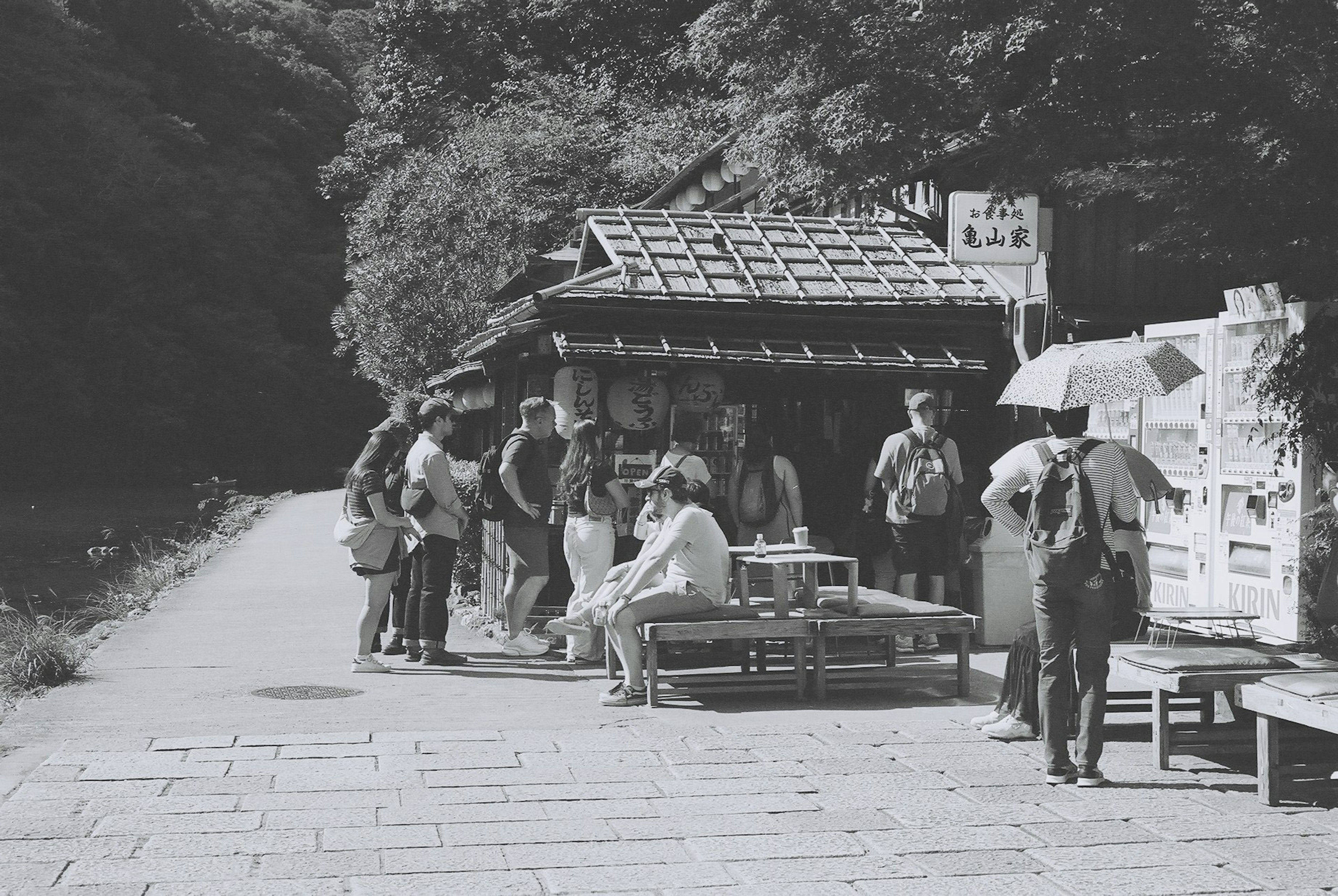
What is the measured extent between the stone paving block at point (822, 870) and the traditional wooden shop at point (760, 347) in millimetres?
5413

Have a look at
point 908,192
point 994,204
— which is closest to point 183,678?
point 994,204

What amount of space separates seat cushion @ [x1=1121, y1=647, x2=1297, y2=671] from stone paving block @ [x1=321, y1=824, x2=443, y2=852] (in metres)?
3.49

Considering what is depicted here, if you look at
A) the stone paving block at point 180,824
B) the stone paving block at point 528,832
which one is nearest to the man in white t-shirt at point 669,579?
the stone paving block at point 528,832

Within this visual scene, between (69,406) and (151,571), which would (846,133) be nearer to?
(151,571)

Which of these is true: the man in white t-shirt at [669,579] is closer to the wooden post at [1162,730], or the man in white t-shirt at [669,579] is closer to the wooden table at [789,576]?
the wooden table at [789,576]

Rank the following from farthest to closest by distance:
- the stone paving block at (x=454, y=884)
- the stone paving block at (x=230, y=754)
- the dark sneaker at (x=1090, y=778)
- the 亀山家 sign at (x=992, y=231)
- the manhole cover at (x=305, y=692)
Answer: the 亀山家 sign at (x=992, y=231) → the manhole cover at (x=305, y=692) → the stone paving block at (x=230, y=754) → the dark sneaker at (x=1090, y=778) → the stone paving block at (x=454, y=884)

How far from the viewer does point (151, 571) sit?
15.8 m

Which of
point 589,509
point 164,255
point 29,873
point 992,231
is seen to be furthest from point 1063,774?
point 164,255

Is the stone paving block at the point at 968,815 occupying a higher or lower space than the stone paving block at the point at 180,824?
higher

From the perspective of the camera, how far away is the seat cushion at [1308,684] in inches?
218

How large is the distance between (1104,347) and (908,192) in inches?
269

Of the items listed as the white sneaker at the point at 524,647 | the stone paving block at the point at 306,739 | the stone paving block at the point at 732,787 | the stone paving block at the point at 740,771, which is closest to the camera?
the stone paving block at the point at 732,787

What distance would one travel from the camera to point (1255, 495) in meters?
9.77

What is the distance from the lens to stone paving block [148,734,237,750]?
673 cm
